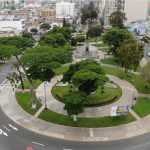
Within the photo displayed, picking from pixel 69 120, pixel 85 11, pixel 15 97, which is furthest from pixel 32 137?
pixel 85 11

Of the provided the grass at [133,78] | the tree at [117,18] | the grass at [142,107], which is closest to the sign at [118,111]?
the grass at [142,107]

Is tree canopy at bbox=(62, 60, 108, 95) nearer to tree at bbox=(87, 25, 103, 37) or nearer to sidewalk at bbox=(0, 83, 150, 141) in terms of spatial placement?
sidewalk at bbox=(0, 83, 150, 141)

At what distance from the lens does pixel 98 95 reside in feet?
183

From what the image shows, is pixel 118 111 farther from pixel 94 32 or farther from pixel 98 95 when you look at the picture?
pixel 94 32

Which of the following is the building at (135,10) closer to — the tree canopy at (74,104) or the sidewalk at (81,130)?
the sidewalk at (81,130)

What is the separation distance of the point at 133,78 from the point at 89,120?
86.3 feet

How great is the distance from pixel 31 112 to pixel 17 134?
25.1 ft

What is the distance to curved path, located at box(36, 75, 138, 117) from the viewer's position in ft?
161

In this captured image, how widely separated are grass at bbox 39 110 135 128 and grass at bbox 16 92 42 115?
10.7 feet

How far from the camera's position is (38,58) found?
46.2 m

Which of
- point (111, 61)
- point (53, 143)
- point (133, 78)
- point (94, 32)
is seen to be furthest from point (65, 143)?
point (94, 32)

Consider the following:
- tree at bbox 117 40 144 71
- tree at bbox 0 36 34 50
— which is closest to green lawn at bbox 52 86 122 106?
tree at bbox 117 40 144 71

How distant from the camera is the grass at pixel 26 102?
5009 centimetres

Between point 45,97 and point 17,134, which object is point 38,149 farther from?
point 45,97
